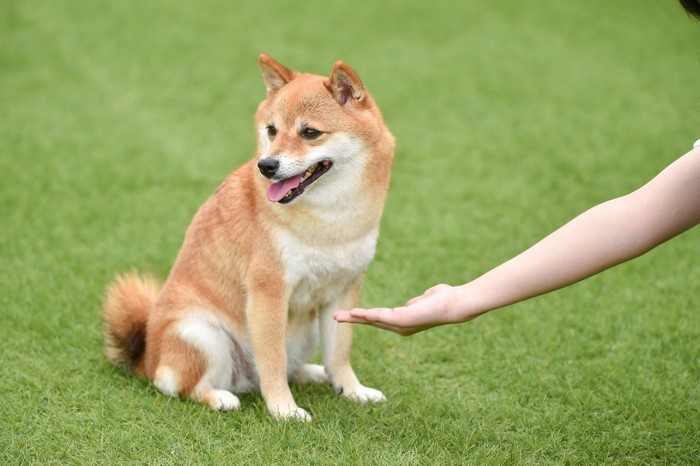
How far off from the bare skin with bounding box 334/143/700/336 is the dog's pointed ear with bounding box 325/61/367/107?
3.07ft

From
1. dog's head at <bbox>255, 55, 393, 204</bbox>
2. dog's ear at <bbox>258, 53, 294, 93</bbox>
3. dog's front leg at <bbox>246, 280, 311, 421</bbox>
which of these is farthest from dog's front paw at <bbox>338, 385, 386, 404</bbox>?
dog's ear at <bbox>258, 53, 294, 93</bbox>

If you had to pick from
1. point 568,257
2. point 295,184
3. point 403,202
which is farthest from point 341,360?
point 403,202

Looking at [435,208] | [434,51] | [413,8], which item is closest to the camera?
[435,208]

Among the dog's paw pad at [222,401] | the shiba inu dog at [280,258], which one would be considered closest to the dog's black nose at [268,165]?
the shiba inu dog at [280,258]

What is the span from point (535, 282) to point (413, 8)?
762cm

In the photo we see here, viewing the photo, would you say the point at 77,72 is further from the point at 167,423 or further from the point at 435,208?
the point at 167,423

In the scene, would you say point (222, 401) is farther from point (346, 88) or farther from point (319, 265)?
point (346, 88)

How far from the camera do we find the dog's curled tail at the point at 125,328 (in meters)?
3.20

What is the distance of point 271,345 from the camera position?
115 inches

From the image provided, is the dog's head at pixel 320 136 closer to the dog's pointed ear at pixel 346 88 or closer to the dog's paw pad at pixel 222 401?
the dog's pointed ear at pixel 346 88

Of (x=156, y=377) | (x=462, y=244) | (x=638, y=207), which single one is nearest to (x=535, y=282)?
(x=638, y=207)

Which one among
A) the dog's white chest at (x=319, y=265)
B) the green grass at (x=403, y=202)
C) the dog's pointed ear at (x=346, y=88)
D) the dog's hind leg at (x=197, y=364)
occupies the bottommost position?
the green grass at (x=403, y=202)

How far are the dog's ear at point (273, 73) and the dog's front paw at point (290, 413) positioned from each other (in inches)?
44.8

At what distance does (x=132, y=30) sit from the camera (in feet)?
28.1
